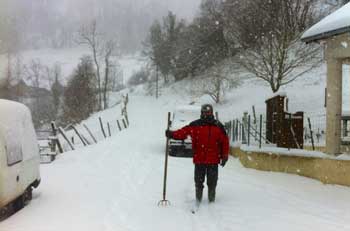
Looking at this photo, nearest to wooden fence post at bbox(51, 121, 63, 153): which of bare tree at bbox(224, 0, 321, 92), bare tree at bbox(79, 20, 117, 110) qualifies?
bare tree at bbox(224, 0, 321, 92)

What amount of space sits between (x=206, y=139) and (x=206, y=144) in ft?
0.30

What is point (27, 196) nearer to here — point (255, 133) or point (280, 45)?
point (255, 133)

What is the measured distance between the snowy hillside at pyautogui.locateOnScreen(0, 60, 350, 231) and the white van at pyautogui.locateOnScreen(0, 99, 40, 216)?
0.33 meters

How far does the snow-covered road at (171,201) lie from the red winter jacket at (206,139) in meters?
0.85

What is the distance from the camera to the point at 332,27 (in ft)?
34.5

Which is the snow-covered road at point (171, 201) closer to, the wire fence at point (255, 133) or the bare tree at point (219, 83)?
the wire fence at point (255, 133)

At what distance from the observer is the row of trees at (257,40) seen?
31.5 meters

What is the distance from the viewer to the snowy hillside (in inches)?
295

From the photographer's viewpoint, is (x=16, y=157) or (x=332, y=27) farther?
(x=332, y=27)

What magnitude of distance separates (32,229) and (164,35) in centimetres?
6940

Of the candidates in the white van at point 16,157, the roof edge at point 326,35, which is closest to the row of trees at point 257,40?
the roof edge at point 326,35

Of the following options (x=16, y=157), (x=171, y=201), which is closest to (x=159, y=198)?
(x=171, y=201)

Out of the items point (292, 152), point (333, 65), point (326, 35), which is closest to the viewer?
point (326, 35)

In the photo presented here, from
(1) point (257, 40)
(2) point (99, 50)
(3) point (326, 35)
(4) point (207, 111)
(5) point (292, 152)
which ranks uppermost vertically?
(2) point (99, 50)
